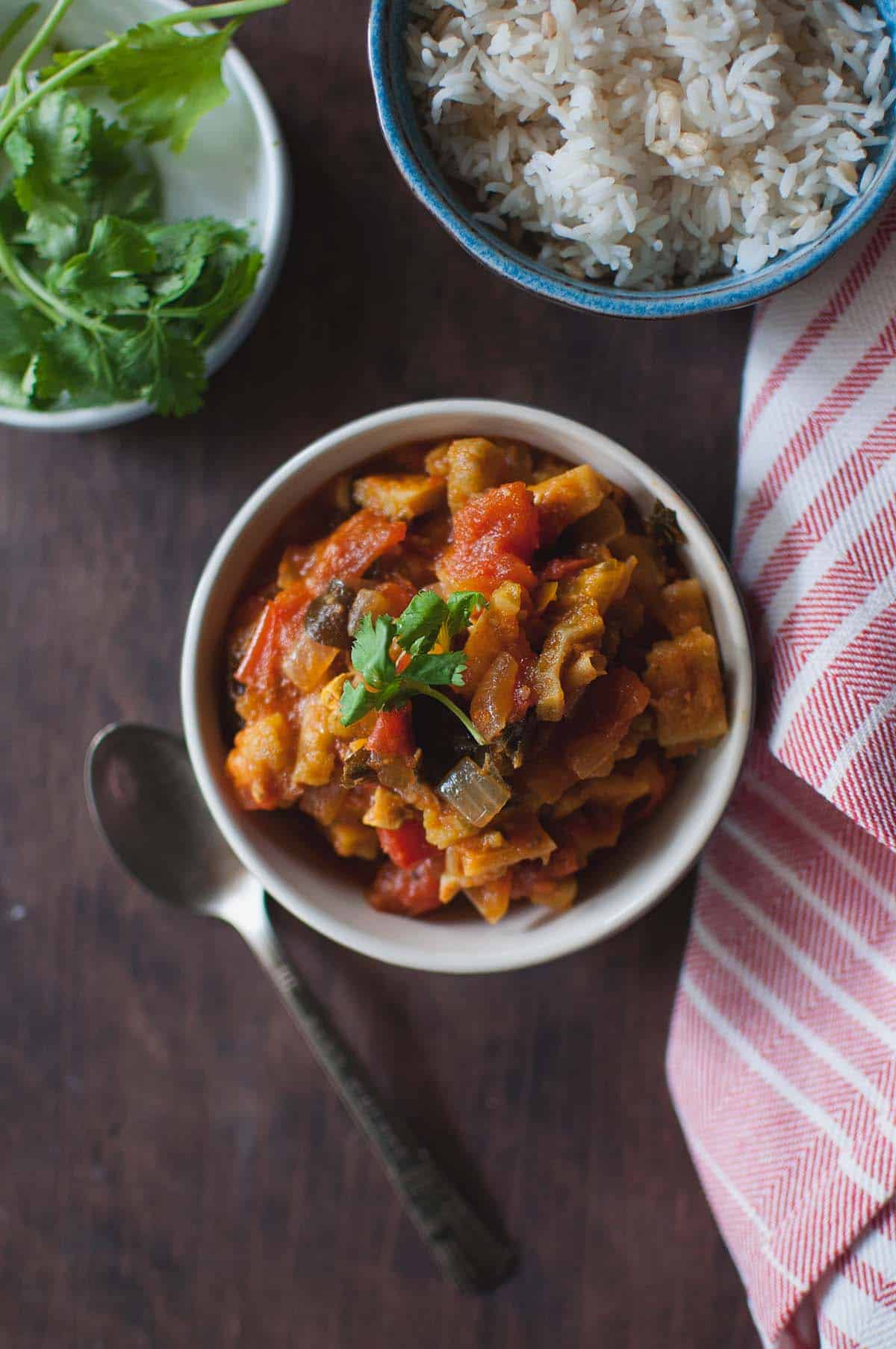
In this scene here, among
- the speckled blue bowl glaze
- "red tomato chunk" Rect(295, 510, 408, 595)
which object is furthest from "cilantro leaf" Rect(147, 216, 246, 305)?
"red tomato chunk" Rect(295, 510, 408, 595)

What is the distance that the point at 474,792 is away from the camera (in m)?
1.63

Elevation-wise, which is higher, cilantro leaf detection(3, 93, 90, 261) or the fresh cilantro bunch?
cilantro leaf detection(3, 93, 90, 261)

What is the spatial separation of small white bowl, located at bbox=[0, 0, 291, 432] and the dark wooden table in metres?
0.09

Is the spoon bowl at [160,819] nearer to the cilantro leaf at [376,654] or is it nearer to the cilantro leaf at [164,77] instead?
the cilantro leaf at [376,654]

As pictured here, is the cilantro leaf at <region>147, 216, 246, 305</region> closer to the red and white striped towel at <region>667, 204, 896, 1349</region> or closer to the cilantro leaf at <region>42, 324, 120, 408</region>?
the cilantro leaf at <region>42, 324, 120, 408</region>

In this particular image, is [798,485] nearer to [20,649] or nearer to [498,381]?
[498,381]

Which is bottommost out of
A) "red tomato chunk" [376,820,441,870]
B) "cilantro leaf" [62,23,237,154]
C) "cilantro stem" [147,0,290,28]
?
"red tomato chunk" [376,820,441,870]

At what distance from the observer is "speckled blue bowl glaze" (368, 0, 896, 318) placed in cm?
171

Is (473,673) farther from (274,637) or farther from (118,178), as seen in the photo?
(118,178)

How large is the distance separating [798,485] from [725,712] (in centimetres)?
42

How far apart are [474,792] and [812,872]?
85 cm

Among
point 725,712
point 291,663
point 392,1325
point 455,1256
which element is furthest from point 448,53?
point 392,1325

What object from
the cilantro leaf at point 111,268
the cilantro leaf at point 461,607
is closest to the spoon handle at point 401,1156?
the cilantro leaf at point 461,607

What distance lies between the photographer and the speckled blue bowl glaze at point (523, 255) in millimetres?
1705
